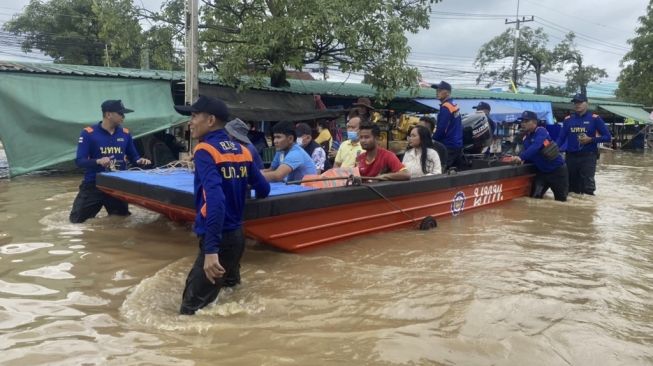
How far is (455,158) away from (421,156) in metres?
1.74

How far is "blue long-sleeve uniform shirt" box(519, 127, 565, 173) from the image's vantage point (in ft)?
29.0

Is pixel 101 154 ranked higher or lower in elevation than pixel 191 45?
lower

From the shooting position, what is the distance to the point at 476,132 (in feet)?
29.9

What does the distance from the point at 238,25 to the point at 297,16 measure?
2.14 metres

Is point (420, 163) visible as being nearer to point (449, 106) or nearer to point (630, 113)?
point (449, 106)

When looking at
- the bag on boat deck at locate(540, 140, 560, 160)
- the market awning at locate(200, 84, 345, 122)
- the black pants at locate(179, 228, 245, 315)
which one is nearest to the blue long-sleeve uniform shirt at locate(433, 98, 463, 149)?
the bag on boat deck at locate(540, 140, 560, 160)

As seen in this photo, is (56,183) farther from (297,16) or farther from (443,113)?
(443,113)

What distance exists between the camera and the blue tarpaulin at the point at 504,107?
59.4ft

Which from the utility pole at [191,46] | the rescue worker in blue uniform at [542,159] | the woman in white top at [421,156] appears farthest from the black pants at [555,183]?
the utility pole at [191,46]

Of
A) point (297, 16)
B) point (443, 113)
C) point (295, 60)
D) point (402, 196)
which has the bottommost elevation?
point (402, 196)

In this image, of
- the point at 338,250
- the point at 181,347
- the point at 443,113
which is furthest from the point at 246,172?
the point at 443,113

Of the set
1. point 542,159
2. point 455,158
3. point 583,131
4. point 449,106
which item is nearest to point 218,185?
point 449,106

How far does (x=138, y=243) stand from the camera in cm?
571

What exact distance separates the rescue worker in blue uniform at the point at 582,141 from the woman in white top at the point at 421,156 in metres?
3.85
